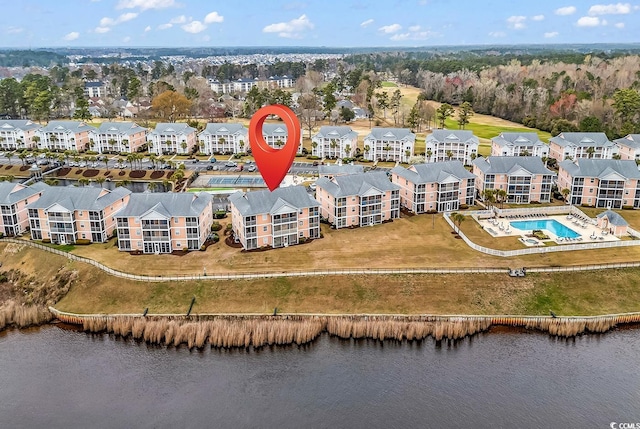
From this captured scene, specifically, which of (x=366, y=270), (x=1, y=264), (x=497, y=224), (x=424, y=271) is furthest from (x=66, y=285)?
(x=497, y=224)

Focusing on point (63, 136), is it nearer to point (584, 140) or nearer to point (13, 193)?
point (13, 193)

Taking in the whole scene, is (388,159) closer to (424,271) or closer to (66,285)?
(424,271)

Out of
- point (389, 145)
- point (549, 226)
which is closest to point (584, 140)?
point (389, 145)

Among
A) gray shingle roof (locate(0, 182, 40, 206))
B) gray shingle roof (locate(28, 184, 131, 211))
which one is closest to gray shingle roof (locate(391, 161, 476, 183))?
gray shingle roof (locate(28, 184, 131, 211))

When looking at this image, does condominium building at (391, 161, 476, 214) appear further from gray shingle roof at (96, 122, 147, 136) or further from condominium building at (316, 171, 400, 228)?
gray shingle roof at (96, 122, 147, 136)

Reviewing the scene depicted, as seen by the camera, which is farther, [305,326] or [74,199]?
[74,199]

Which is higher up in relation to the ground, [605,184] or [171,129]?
[171,129]
